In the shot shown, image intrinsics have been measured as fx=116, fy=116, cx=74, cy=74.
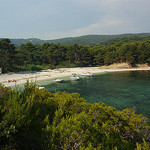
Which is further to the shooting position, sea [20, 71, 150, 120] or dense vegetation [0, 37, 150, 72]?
dense vegetation [0, 37, 150, 72]

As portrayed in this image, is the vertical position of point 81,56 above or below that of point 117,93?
above

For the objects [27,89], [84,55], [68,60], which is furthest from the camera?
[68,60]

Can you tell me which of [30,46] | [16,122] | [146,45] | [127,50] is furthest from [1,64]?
[146,45]

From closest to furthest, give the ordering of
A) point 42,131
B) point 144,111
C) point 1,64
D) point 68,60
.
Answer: point 42,131 < point 144,111 < point 1,64 < point 68,60

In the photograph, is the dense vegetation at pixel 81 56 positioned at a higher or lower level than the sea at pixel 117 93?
higher

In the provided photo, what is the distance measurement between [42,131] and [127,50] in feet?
243

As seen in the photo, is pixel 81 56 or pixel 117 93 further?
pixel 81 56

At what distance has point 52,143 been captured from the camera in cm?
518

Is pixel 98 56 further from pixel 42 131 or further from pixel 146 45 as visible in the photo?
pixel 42 131

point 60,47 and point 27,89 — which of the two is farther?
point 60,47

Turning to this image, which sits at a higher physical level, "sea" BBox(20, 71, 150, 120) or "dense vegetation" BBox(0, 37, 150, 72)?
"dense vegetation" BBox(0, 37, 150, 72)

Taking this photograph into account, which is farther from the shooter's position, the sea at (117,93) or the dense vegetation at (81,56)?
the dense vegetation at (81,56)

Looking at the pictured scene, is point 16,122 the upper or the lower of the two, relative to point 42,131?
upper

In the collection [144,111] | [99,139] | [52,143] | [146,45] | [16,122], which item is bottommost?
[144,111]
